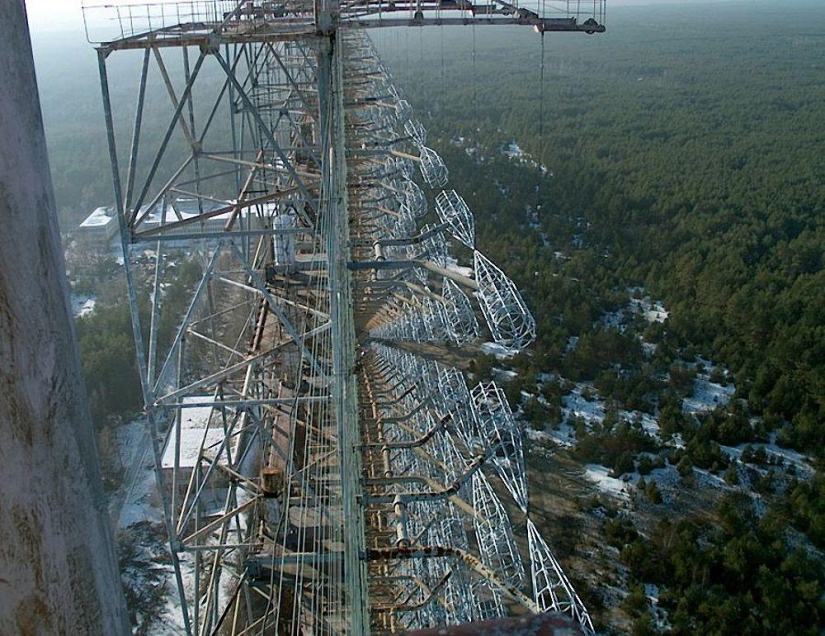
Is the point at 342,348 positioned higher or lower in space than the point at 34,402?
lower

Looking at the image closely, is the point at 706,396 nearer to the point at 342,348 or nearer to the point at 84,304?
the point at 342,348

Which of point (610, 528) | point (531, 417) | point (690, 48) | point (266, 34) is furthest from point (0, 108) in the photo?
point (690, 48)

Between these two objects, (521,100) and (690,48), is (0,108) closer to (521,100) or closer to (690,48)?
(521,100)

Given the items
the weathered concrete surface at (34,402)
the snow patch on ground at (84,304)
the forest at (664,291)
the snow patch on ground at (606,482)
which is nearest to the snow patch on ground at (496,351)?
the forest at (664,291)

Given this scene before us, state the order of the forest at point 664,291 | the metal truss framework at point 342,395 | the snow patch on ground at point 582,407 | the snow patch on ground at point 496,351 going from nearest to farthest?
the metal truss framework at point 342,395
the forest at point 664,291
the snow patch on ground at point 582,407
the snow patch on ground at point 496,351

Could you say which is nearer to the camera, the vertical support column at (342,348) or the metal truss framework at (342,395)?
the vertical support column at (342,348)

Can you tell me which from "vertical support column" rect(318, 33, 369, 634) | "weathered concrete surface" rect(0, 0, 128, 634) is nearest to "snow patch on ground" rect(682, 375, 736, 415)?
"vertical support column" rect(318, 33, 369, 634)

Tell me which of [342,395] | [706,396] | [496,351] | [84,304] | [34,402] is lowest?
[84,304]

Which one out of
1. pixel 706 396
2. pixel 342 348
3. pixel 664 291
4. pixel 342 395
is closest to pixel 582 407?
pixel 706 396

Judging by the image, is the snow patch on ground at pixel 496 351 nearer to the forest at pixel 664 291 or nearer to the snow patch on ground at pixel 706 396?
the forest at pixel 664 291
